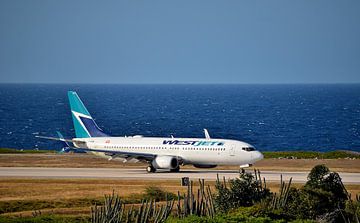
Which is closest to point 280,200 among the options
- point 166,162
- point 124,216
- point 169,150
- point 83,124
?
point 124,216

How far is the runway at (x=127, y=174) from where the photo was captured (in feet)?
226

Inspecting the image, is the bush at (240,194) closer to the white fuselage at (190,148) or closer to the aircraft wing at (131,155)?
the white fuselage at (190,148)

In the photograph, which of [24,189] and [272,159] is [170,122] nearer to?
[272,159]

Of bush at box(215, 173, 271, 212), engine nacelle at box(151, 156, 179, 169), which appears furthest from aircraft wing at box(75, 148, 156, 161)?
bush at box(215, 173, 271, 212)

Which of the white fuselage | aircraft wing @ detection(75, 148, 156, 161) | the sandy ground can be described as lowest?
the sandy ground

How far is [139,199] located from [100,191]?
4.77m

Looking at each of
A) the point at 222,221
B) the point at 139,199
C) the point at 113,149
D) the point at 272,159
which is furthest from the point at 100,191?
the point at 272,159

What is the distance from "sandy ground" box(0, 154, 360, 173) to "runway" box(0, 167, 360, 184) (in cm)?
325

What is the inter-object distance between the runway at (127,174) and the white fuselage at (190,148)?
1252 millimetres

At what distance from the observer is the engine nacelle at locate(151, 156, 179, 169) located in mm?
73062

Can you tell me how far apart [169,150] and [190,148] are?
2.20m

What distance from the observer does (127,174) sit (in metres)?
73.3

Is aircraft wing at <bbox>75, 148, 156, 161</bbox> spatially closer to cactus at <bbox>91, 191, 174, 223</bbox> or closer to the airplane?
the airplane

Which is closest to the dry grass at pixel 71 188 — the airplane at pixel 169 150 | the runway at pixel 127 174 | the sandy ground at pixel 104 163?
the runway at pixel 127 174
